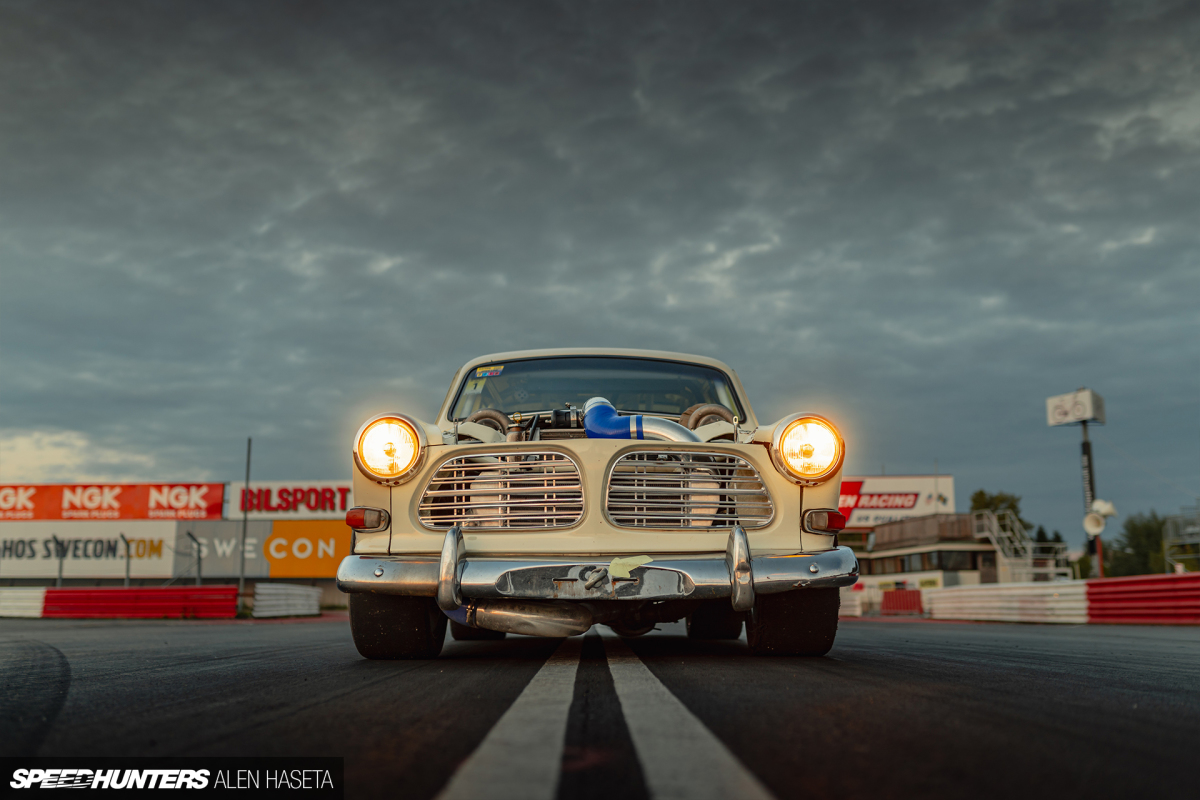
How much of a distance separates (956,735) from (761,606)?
7.42ft

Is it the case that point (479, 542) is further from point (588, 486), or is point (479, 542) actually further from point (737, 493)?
point (737, 493)

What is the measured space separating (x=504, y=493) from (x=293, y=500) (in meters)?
52.5

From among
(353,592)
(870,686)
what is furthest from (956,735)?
(353,592)

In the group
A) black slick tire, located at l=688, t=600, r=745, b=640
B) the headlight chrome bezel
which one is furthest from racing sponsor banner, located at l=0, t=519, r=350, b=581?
the headlight chrome bezel

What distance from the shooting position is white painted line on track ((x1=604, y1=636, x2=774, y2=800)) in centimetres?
140

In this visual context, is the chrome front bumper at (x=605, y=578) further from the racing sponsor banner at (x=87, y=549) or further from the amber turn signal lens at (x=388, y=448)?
the racing sponsor banner at (x=87, y=549)

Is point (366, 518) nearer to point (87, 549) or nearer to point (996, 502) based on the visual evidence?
point (87, 549)

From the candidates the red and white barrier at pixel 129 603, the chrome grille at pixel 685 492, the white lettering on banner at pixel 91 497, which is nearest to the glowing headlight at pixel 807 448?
the chrome grille at pixel 685 492

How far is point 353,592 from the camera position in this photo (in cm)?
417

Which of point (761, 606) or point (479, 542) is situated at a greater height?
point (479, 542)

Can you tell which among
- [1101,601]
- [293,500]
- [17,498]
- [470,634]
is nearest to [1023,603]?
[1101,601]

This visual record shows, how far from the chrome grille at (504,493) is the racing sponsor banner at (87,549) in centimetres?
5222

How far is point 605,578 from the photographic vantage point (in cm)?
372

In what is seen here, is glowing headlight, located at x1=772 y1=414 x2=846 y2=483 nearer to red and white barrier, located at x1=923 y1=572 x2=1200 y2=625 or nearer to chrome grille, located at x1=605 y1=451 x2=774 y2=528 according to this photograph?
chrome grille, located at x1=605 y1=451 x2=774 y2=528
